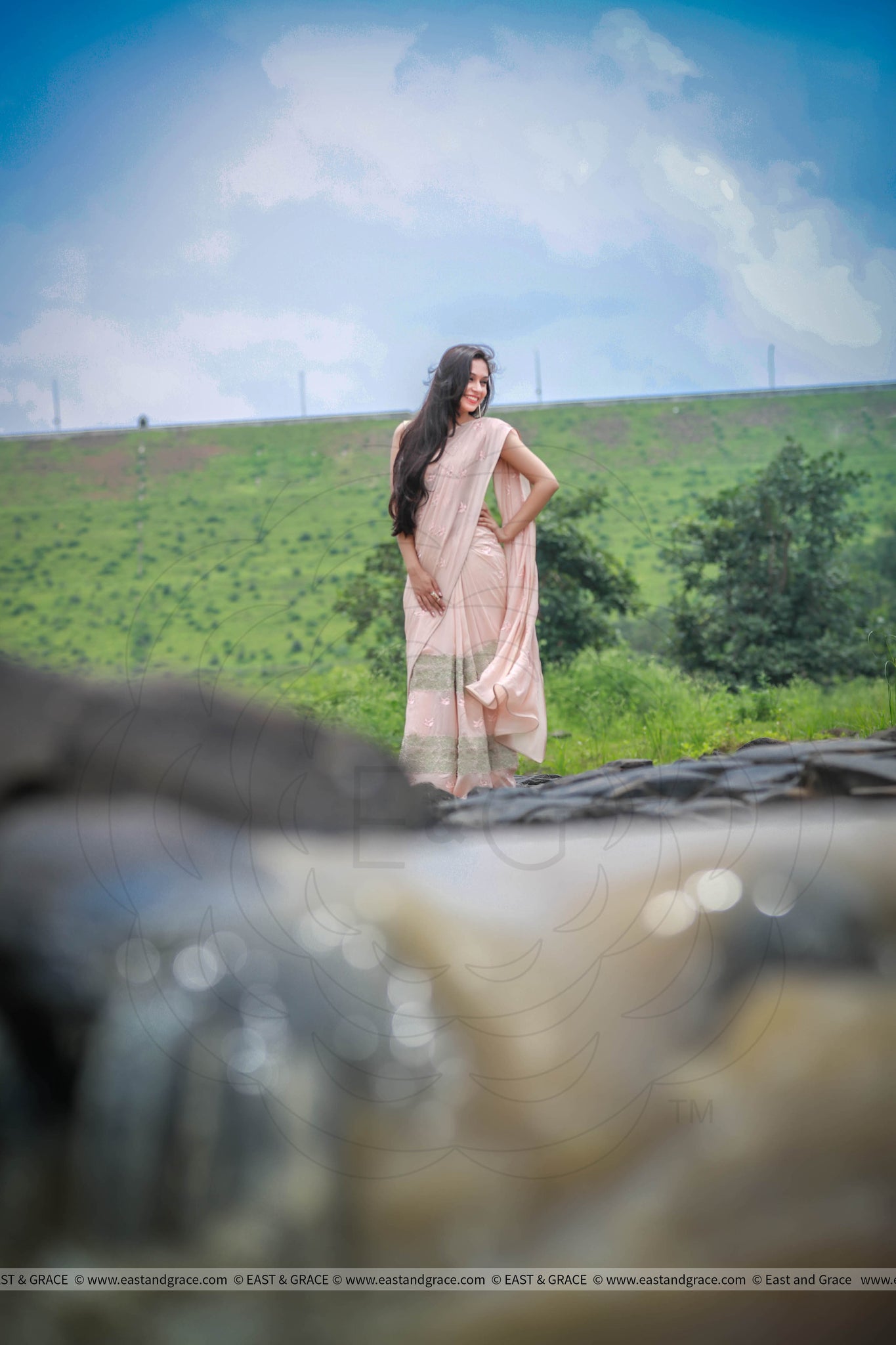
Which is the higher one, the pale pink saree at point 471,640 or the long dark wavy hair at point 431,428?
the long dark wavy hair at point 431,428

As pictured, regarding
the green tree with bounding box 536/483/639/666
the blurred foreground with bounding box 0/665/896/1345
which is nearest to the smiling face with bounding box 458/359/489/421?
the blurred foreground with bounding box 0/665/896/1345

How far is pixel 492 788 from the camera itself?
281 cm

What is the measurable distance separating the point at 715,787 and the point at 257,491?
13906mm

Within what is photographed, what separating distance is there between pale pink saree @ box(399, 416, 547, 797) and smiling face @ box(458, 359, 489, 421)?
0.04 meters

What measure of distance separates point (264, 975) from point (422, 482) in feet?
5.19

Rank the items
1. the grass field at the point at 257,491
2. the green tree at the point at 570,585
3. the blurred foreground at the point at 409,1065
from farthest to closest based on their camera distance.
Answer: the grass field at the point at 257,491 < the green tree at the point at 570,585 < the blurred foreground at the point at 409,1065

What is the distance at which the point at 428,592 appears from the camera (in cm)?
292

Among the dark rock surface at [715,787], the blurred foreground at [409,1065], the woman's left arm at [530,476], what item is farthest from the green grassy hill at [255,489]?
the blurred foreground at [409,1065]

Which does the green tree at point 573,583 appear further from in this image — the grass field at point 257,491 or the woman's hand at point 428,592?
the grass field at point 257,491

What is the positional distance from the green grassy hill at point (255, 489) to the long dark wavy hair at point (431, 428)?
8573mm

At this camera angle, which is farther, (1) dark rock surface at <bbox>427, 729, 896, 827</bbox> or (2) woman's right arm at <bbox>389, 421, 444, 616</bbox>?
(2) woman's right arm at <bbox>389, 421, 444, 616</bbox>

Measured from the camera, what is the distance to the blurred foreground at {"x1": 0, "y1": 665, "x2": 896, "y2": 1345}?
154 cm

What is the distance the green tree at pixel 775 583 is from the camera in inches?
275

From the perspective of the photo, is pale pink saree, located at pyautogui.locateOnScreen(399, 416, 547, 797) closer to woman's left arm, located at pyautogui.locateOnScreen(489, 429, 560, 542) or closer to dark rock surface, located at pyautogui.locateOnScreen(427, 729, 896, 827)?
woman's left arm, located at pyautogui.locateOnScreen(489, 429, 560, 542)
